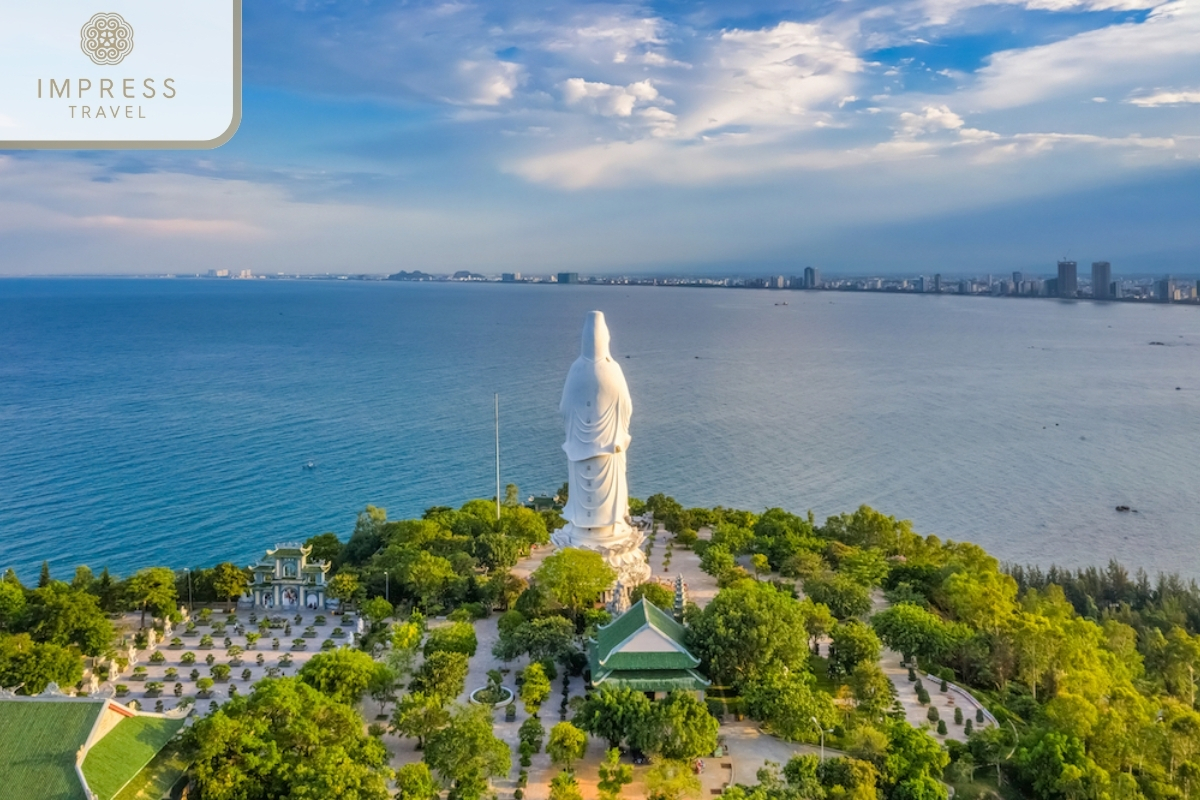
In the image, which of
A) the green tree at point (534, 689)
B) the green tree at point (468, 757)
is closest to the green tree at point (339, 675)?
the green tree at point (468, 757)

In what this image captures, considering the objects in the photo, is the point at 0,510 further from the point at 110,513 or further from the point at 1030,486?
the point at 1030,486

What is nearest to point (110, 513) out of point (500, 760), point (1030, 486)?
point (500, 760)

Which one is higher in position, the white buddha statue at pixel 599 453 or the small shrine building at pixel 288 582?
the white buddha statue at pixel 599 453

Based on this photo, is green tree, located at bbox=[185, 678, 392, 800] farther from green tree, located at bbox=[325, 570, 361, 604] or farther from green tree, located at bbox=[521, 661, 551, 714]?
green tree, located at bbox=[325, 570, 361, 604]

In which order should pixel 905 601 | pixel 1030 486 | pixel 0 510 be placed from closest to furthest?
1. pixel 905 601
2. pixel 0 510
3. pixel 1030 486

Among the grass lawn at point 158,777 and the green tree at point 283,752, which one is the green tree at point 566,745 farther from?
the grass lawn at point 158,777

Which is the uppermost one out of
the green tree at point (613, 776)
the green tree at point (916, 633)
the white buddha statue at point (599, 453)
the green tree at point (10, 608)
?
the white buddha statue at point (599, 453)

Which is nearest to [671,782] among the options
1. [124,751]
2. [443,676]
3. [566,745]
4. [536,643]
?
[566,745]
